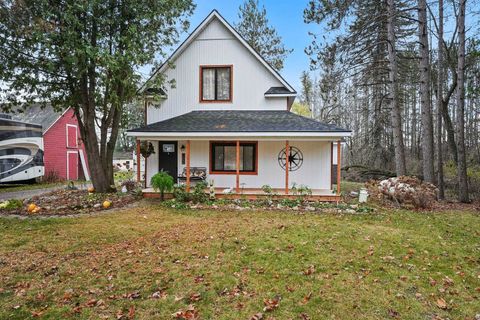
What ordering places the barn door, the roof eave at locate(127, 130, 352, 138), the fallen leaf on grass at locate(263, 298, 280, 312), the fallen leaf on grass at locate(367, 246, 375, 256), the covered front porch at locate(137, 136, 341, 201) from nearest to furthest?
1. the fallen leaf on grass at locate(263, 298, 280, 312)
2. the fallen leaf on grass at locate(367, 246, 375, 256)
3. the roof eave at locate(127, 130, 352, 138)
4. the covered front porch at locate(137, 136, 341, 201)
5. the barn door

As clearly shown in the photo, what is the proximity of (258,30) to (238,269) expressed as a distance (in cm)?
2369

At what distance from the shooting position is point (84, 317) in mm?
3160

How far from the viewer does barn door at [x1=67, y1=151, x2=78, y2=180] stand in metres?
21.4

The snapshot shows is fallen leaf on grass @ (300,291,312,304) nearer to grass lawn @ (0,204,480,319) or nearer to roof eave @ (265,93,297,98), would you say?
grass lawn @ (0,204,480,319)

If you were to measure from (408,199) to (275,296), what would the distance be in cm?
800

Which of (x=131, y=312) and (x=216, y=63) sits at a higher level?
(x=216, y=63)

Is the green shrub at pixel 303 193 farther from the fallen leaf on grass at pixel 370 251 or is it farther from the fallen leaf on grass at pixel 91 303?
the fallen leaf on grass at pixel 91 303

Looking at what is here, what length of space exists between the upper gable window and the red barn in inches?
432

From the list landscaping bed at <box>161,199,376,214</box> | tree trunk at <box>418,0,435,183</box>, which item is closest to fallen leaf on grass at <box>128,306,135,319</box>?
landscaping bed at <box>161,199,376,214</box>

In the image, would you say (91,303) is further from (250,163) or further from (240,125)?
(250,163)

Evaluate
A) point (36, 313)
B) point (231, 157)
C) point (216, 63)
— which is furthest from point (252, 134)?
point (36, 313)

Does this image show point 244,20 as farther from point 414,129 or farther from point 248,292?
point 248,292

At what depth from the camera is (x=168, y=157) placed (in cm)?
1217

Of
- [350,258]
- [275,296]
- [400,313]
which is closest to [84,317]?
[275,296]
